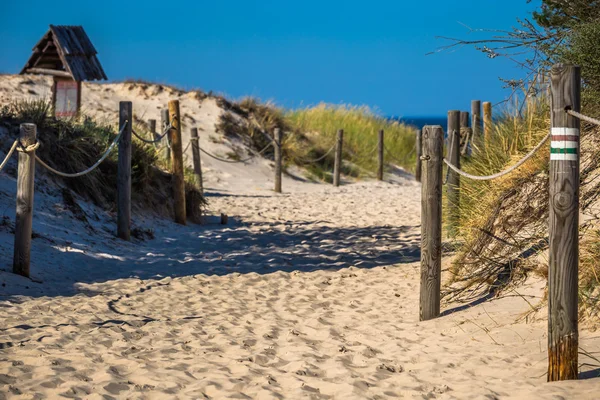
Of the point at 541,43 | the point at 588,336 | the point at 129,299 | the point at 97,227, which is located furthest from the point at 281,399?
the point at 97,227

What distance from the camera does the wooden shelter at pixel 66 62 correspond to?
50.1 ft

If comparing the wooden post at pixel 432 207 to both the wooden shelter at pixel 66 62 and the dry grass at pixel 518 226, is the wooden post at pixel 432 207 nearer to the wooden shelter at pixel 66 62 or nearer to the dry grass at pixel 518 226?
the dry grass at pixel 518 226

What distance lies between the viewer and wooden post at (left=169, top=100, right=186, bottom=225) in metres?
11.2

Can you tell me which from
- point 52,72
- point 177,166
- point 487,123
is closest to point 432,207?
point 487,123

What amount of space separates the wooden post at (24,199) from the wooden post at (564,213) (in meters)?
4.78

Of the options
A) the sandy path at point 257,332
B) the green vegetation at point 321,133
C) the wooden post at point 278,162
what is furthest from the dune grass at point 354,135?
the sandy path at point 257,332

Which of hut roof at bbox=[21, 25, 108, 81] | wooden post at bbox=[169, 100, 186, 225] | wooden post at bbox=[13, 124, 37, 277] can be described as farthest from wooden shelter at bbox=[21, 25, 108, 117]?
wooden post at bbox=[13, 124, 37, 277]

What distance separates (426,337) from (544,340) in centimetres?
93

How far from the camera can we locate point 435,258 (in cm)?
603

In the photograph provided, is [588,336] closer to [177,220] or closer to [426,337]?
[426,337]

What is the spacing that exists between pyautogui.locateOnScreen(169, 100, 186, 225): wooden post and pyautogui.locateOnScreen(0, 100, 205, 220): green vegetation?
373 millimetres

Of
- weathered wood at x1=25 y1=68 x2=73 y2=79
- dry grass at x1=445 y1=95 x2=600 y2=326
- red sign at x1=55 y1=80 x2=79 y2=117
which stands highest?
weathered wood at x1=25 y1=68 x2=73 y2=79

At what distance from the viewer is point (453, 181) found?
30.2ft

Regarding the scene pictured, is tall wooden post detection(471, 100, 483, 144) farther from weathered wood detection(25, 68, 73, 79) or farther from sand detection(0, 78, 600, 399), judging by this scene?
weathered wood detection(25, 68, 73, 79)
